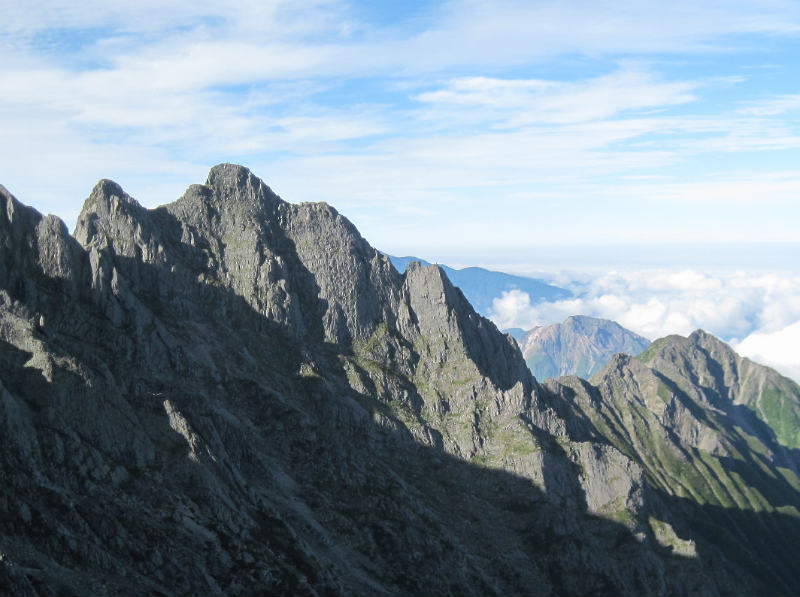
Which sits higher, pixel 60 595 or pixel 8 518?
pixel 8 518

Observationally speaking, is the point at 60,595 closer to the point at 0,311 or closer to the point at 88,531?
the point at 88,531

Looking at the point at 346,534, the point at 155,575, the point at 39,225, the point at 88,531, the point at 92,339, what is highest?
the point at 39,225

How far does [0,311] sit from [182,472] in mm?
54051

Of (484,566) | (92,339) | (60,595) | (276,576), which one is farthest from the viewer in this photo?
(484,566)

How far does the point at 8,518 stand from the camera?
103 m

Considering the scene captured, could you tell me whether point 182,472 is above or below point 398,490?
above

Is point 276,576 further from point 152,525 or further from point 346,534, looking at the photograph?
point 346,534

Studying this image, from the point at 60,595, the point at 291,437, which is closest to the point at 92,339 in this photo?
the point at 291,437

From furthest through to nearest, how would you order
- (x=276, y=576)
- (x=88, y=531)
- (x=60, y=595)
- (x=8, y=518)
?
1. (x=276, y=576)
2. (x=88, y=531)
3. (x=8, y=518)
4. (x=60, y=595)

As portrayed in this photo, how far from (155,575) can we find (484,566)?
101110 mm

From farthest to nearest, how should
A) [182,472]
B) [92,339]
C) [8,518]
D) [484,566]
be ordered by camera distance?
[484,566]
[92,339]
[182,472]
[8,518]

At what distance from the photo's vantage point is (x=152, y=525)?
122 m

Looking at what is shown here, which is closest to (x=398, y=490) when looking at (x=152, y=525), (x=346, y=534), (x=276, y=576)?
(x=346, y=534)

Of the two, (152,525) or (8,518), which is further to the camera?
(152,525)
